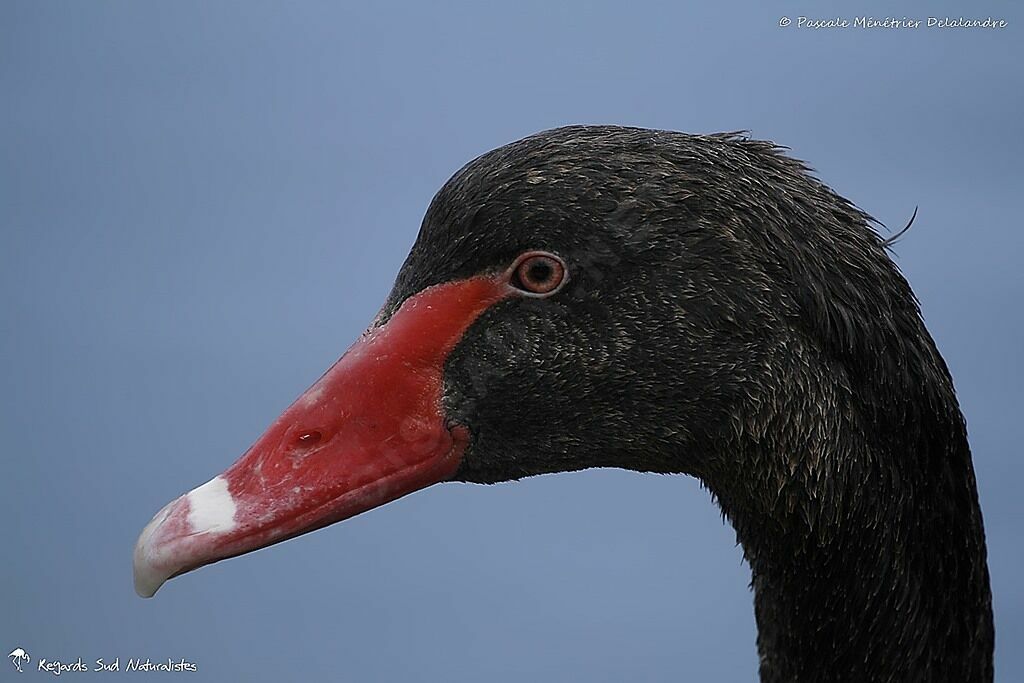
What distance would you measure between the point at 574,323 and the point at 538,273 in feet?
0.23

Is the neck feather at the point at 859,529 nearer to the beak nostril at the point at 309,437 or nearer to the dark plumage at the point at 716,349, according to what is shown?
the dark plumage at the point at 716,349

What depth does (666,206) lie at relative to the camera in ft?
4.40

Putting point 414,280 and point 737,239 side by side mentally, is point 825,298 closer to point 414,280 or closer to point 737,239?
point 737,239

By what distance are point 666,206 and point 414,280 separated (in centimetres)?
30

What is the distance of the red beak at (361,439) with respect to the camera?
4.40 ft

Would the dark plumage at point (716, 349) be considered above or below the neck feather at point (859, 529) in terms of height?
above

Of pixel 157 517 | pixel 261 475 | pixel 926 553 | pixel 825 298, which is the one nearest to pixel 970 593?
pixel 926 553

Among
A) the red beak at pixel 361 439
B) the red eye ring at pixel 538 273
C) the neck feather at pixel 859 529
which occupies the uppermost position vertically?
the red eye ring at pixel 538 273

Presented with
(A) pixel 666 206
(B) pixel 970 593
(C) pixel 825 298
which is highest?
(A) pixel 666 206

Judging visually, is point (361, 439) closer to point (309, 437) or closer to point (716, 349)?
point (309, 437)

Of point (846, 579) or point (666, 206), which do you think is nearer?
point (666, 206)

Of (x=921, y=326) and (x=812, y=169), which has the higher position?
(x=812, y=169)

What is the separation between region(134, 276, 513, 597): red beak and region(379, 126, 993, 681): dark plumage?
0.08ft

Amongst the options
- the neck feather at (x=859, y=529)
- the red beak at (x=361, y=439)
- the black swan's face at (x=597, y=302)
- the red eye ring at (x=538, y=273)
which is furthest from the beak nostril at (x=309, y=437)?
the neck feather at (x=859, y=529)
